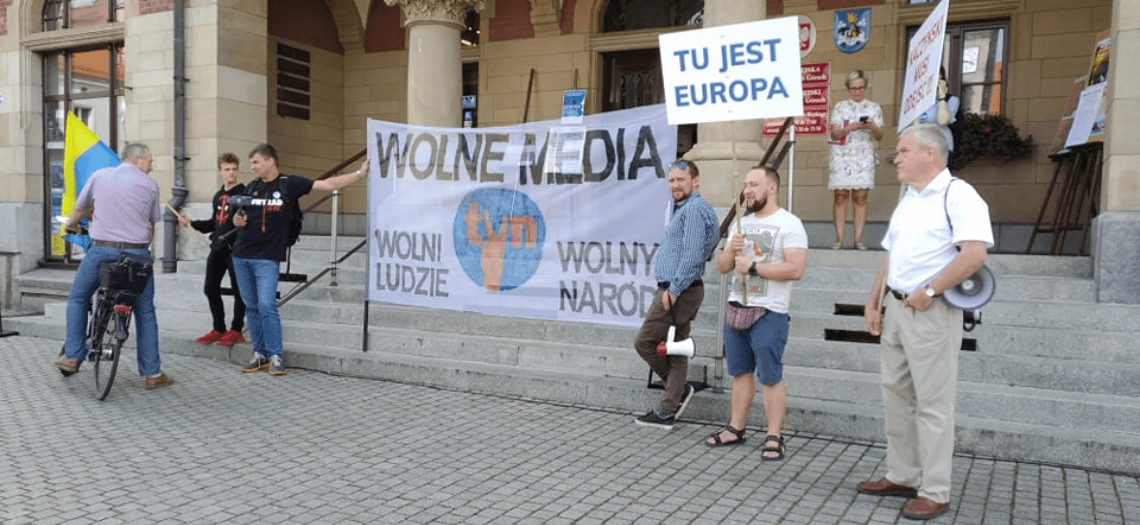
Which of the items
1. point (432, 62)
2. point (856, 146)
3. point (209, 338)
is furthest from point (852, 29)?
point (209, 338)

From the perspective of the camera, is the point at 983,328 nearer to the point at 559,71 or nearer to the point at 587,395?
the point at 587,395

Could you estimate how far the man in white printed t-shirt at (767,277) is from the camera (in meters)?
5.03

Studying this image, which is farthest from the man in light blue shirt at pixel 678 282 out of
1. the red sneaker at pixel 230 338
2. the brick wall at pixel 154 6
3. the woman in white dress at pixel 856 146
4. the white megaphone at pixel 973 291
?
the brick wall at pixel 154 6

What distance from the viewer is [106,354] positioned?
661 centimetres

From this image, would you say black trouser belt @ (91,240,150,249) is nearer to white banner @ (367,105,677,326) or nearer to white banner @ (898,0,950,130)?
white banner @ (367,105,677,326)

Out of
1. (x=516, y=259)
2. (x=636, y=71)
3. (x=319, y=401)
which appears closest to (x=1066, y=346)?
(x=516, y=259)

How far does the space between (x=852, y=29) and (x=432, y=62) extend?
18.2 feet

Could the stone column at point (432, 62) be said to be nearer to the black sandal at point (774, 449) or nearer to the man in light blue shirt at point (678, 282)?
the man in light blue shirt at point (678, 282)

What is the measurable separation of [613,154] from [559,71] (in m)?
7.05

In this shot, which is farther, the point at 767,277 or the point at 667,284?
the point at 667,284

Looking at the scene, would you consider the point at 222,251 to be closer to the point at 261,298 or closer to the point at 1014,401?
the point at 261,298

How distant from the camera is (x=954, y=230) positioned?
4.01 metres

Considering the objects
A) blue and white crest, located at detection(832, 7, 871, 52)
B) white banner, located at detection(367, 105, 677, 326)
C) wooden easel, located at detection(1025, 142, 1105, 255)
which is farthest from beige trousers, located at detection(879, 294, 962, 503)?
blue and white crest, located at detection(832, 7, 871, 52)

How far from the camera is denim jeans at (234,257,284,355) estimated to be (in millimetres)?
7293
